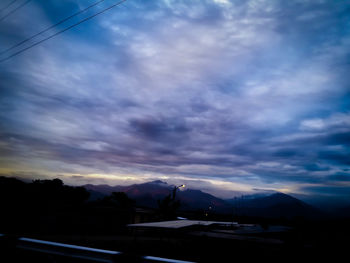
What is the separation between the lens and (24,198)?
29.3 metres

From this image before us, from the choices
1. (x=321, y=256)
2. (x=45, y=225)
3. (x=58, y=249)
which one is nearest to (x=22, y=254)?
(x=58, y=249)

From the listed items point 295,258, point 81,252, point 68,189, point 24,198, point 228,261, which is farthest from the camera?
point 68,189

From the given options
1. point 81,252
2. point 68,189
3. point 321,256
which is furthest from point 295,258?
point 68,189

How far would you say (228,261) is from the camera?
9.56m

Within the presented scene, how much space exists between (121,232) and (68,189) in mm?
39195

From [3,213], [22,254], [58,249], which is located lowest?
[3,213]

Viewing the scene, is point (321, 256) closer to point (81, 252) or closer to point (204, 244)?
point (204, 244)

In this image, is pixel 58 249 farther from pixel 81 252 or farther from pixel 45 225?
pixel 45 225

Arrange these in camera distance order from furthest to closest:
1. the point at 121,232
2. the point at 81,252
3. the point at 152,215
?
the point at 152,215, the point at 121,232, the point at 81,252

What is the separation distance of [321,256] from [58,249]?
36.7 feet

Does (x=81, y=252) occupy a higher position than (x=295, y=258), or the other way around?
(x=81, y=252)

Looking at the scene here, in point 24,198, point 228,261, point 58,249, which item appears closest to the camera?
point 58,249

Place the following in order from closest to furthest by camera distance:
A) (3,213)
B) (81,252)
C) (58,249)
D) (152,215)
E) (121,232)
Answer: (81,252), (58,249), (3,213), (121,232), (152,215)

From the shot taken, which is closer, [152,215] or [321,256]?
[321,256]
